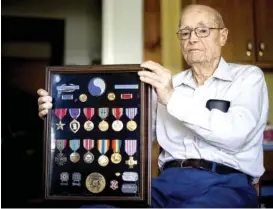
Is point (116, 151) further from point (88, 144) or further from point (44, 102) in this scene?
point (44, 102)

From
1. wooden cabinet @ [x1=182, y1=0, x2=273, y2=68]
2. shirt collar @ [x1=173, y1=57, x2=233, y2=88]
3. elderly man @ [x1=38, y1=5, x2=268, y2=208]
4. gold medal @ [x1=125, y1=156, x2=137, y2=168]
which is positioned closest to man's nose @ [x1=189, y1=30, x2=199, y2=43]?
elderly man @ [x1=38, y1=5, x2=268, y2=208]

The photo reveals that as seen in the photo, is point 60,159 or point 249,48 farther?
point 249,48

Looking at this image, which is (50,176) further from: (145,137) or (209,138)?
(209,138)

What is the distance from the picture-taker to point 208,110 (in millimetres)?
984

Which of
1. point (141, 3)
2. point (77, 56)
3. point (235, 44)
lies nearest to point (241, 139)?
point (235, 44)

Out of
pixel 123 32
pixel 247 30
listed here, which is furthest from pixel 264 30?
pixel 123 32

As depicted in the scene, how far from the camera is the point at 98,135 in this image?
1.02m

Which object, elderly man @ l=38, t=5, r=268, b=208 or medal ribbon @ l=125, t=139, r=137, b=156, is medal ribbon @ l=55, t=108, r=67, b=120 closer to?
elderly man @ l=38, t=5, r=268, b=208

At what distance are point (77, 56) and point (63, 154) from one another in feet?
8.85

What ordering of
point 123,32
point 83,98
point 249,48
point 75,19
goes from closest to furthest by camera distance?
point 83,98, point 249,48, point 123,32, point 75,19

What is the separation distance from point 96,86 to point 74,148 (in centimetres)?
17

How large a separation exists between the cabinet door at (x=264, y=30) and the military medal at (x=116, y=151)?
1346mm

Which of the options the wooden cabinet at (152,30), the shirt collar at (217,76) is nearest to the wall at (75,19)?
the wooden cabinet at (152,30)

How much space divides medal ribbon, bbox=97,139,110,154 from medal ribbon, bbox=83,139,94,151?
0.02m
